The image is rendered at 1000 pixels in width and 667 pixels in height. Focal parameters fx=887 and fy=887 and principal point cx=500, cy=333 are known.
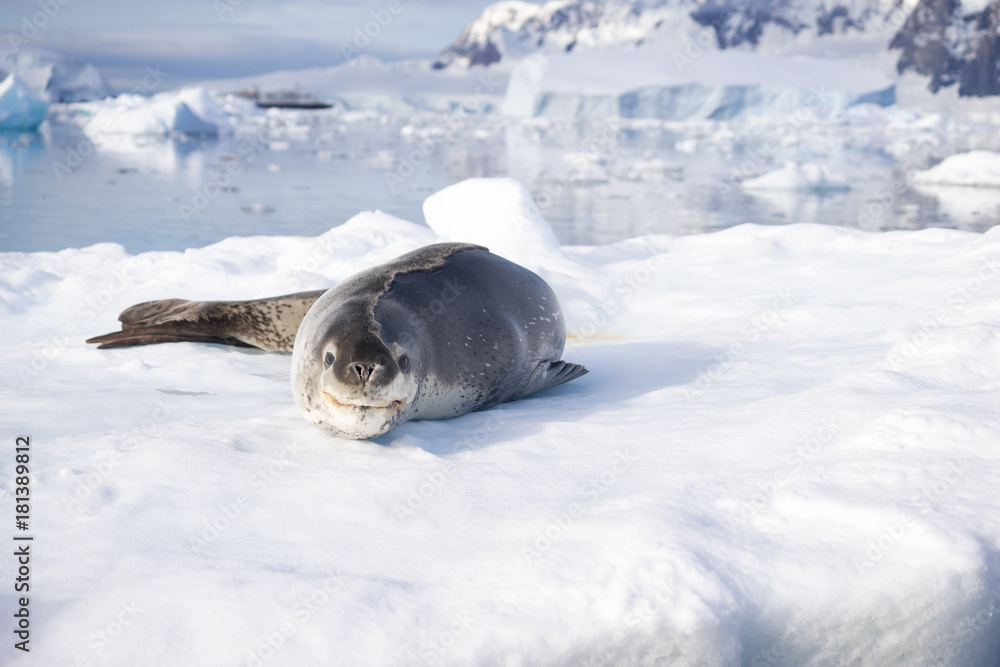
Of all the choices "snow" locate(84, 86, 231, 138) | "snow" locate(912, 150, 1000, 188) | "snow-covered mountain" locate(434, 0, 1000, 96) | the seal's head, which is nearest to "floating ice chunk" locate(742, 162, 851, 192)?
"snow" locate(912, 150, 1000, 188)

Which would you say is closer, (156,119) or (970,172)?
(970,172)

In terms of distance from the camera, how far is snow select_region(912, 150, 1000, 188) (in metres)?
15.3

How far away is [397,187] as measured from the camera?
14281 millimetres

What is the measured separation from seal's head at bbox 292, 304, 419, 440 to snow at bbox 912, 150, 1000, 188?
15.6 metres

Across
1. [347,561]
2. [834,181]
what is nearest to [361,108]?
[834,181]

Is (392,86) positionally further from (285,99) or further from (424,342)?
(424,342)

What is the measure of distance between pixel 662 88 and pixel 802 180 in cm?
2664

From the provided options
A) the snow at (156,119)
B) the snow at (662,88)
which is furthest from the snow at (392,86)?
the snow at (156,119)

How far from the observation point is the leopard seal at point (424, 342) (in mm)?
2434

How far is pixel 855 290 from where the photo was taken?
4.41 m

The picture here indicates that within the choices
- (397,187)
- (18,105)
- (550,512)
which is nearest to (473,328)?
(550,512)

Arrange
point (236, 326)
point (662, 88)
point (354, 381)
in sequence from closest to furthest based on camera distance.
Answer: point (354, 381) → point (236, 326) → point (662, 88)

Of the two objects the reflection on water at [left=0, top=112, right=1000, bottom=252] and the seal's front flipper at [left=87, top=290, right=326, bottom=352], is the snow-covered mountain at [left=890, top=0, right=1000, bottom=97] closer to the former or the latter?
the reflection on water at [left=0, top=112, right=1000, bottom=252]

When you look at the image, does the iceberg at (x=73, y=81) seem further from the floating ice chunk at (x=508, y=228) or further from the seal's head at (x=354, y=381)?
the seal's head at (x=354, y=381)
